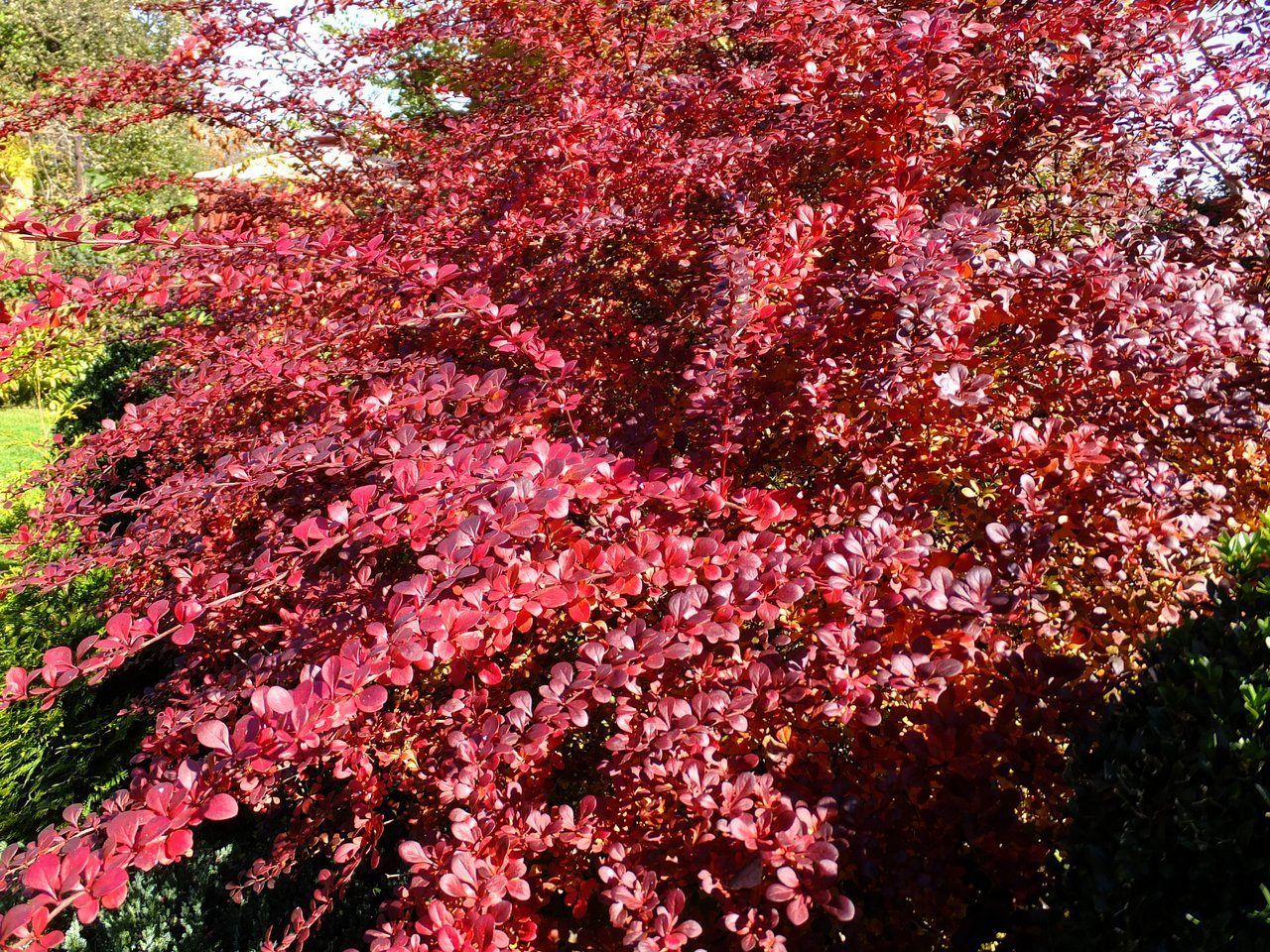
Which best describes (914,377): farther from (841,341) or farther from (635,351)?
(635,351)

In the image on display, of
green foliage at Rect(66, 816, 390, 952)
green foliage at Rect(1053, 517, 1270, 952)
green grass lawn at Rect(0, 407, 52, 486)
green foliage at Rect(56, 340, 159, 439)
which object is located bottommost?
green grass lawn at Rect(0, 407, 52, 486)

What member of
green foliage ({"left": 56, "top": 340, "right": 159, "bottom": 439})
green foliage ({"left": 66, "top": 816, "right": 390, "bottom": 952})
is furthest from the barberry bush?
green foliage ({"left": 56, "top": 340, "right": 159, "bottom": 439})

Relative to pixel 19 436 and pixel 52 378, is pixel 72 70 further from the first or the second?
pixel 19 436

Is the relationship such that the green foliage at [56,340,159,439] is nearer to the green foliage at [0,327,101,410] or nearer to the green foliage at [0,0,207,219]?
the green foliage at [0,327,101,410]

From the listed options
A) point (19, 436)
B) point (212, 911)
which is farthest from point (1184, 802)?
point (19, 436)

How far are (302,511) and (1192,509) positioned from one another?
236 centimetres

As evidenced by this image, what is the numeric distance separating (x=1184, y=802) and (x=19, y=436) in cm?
1107

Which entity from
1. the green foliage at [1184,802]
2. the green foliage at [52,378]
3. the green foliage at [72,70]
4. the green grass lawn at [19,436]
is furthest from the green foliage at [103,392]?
the green foliage at [72,70]

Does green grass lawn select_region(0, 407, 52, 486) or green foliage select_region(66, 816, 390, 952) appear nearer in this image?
green foliage select_region(66, 816, 390, 952)

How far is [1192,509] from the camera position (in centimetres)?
181

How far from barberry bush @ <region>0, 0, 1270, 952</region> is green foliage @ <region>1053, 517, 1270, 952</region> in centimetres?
19

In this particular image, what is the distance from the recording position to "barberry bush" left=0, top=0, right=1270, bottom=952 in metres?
1.56

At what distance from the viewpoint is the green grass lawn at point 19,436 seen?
736 centimetres

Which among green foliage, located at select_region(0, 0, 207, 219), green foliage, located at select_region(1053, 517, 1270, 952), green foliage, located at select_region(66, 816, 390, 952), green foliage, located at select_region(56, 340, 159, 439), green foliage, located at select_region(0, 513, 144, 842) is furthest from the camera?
green foliage, located at select_region(0, 0, 207, 219)
